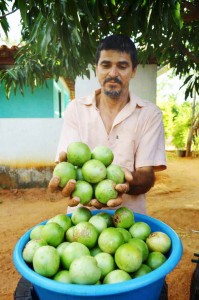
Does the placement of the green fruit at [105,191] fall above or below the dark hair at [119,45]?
below

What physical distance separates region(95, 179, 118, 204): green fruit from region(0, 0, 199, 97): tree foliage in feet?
2.80

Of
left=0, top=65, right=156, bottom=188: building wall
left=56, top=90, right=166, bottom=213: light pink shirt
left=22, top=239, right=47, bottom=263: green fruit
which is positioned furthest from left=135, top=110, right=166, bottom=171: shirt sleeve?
left=0, top=65, right=156, bottom=188: building wall

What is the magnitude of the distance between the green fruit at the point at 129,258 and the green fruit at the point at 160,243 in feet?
0.50

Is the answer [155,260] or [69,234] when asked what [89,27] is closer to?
[69,234]

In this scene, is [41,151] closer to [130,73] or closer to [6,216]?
[6,216]

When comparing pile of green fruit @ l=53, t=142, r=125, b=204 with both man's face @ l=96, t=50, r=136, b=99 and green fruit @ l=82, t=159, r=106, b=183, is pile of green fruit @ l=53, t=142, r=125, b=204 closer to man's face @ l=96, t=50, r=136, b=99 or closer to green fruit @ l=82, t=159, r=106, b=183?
Answer: green fruit @ l=82, t=159, r=106, b=183

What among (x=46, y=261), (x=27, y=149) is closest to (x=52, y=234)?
(x=46, y=261)

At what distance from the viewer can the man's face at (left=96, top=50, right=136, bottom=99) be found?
6.72ft

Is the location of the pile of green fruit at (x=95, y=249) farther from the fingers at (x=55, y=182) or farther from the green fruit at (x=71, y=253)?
the fingers at (x=55, y=182)

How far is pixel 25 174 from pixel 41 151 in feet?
2.16

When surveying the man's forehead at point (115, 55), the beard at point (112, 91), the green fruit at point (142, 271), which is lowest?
the green fruit at point (142, 271)

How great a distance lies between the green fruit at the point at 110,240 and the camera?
1392 mm

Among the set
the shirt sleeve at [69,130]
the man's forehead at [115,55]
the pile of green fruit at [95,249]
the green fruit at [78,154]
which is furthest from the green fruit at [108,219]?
the man's forehead at [115,55]

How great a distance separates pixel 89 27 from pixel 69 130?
1.10 meters
